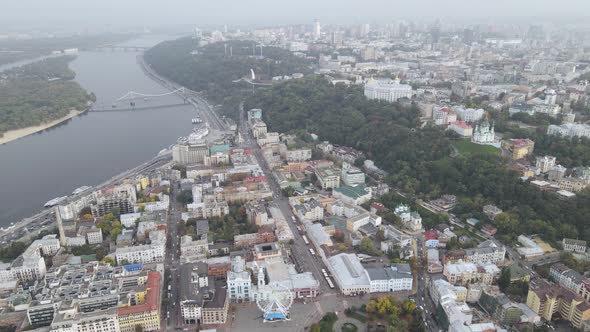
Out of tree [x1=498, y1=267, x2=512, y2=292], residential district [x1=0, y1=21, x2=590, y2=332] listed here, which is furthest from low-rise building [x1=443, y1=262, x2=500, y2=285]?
tree [x1=498, y1=267, x2=512, y2=292]

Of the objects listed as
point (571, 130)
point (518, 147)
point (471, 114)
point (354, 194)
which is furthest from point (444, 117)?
point (354, 194)

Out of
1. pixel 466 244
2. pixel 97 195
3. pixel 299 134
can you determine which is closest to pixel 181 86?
pixel 299 134

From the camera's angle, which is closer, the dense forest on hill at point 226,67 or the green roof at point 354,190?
the green roof at point 354,190

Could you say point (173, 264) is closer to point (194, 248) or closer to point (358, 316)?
point (194, 248)

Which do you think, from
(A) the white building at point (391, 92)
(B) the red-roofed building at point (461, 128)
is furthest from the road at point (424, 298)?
(A) the white building at point (391, 92)

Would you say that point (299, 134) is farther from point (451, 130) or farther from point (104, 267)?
point (104, 267)

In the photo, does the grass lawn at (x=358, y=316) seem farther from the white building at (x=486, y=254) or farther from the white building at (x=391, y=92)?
the white building at (x=391, y=92)

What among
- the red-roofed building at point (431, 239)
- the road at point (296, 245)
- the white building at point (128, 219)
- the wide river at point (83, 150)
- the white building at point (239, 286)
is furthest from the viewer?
the wide river at point (83, 150)
